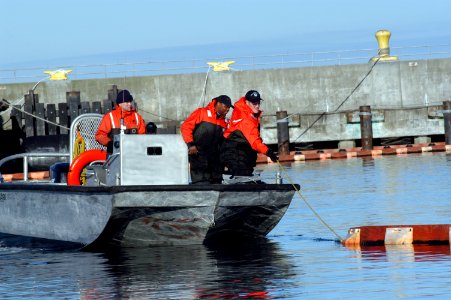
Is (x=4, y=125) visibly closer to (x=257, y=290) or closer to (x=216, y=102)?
(x=216, y=102)

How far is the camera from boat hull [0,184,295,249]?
15791 mm

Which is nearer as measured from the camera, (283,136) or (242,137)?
(242,137)

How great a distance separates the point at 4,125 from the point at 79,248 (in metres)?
24.4

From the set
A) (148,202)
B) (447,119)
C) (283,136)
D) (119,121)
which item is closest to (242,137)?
(119,121)

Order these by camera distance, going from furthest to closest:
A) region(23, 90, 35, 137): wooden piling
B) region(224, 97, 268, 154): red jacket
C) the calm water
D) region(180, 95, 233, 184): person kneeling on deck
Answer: region(23, 90, 35, 137): wooden piling < region(180, 95, 233, 184): person kneeling on deck < region(224, 97, 268, 154): red jacket < the calm water

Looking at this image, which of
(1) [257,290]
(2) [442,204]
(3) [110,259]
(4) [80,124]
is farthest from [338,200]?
(1) [257,290]

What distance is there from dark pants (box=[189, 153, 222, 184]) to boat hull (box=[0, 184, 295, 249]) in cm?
72

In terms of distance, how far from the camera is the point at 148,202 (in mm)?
15758

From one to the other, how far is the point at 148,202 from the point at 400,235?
290 centimetres

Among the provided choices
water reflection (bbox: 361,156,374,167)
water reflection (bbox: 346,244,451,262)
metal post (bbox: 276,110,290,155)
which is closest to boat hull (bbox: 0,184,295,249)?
water reflection (bbox: 346,244,451,262)

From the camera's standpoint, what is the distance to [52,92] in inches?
1692

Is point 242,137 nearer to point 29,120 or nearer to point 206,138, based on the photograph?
point 206,138

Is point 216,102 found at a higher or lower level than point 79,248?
higher

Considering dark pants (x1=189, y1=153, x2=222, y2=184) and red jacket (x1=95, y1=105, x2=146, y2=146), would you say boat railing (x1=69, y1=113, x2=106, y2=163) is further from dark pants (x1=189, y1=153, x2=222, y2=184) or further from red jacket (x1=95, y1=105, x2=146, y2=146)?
dark pants (x1=189, y1=153, x2=222, y2=184)
